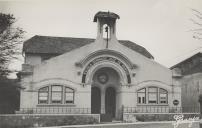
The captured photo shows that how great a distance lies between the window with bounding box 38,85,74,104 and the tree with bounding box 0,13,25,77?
27.7 feet

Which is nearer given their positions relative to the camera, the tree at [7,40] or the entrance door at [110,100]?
the tree at [7,40]

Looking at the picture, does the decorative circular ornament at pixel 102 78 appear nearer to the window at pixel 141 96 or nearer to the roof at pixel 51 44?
the window at pixel 141 96

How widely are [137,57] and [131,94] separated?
393cm

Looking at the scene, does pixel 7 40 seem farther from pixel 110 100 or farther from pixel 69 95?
pixel 110 100

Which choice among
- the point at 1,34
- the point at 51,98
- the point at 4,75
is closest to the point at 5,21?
the point at 1,34

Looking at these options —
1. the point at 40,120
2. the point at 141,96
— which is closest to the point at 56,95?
the point at 40,120

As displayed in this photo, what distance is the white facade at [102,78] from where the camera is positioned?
104 feet

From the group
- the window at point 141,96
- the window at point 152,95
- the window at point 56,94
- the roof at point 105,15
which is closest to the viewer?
the window at point 56,94

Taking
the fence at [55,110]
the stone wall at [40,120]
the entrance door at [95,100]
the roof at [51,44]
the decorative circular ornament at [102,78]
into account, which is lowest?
the stone wall at [40,120]

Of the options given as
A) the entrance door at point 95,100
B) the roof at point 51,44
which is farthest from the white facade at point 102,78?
the roof at point 51,44

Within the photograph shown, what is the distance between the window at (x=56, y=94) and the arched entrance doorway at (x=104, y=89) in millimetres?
4061

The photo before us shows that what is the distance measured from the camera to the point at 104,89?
34.9m

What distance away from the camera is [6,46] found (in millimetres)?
23094

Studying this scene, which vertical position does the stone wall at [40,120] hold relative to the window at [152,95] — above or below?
below
